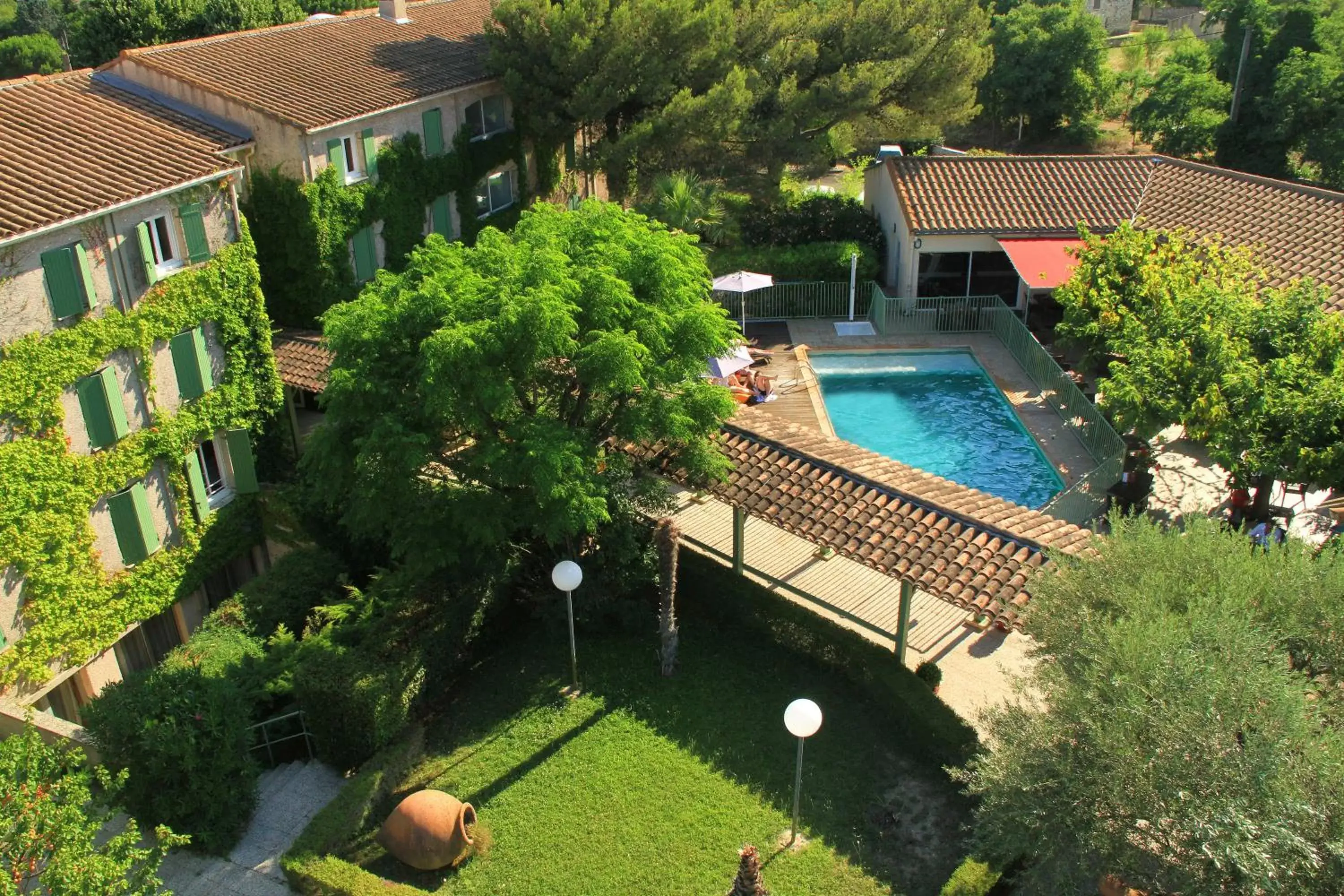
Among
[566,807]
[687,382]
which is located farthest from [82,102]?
[566,807]

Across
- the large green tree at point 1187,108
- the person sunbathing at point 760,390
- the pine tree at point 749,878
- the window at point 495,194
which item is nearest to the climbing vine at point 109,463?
the window at point 495,194

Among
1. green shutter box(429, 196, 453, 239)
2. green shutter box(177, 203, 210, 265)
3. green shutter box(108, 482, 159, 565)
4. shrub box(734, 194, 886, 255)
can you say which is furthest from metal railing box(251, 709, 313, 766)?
shrub box(734, 194, 886, 255)

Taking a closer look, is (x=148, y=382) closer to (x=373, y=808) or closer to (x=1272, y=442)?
(x=373, y=808)

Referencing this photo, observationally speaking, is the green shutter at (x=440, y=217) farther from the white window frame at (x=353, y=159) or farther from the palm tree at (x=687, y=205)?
the palm tree at (x=687, y=205)

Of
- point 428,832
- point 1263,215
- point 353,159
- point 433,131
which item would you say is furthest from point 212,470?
point 1263,215

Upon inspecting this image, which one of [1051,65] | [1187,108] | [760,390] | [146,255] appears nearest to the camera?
[146,255]

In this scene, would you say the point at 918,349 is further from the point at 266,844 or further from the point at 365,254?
the point at 266,844

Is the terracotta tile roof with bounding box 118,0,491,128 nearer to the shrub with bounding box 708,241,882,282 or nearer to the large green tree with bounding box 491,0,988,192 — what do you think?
the large green tree with bounding box 491,0,988,192
